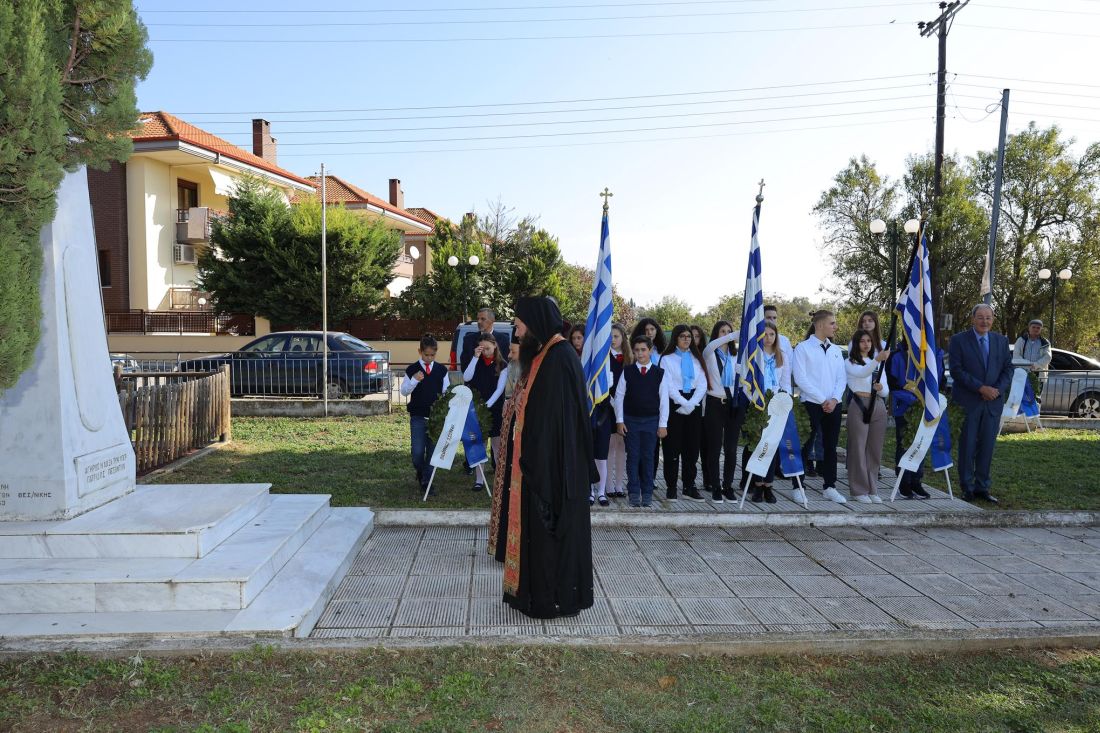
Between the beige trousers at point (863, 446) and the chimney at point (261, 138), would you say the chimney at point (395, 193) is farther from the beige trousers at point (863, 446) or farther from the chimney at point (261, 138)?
the beige trousers at point (863, 446)

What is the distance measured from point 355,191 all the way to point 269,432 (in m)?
29.9

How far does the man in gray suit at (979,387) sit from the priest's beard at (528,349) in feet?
19.2

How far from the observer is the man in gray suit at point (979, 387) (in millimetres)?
8539

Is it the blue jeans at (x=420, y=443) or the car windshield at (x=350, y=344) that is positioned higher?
the car windshield at (x=350, y=344)

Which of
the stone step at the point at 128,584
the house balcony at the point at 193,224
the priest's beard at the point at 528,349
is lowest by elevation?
the stone step at the point at 128,584

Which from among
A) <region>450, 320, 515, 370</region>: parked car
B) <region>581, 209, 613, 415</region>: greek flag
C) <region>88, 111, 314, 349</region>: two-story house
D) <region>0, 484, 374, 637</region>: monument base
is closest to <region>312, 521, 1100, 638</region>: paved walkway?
<region>0, 484, 374, 637</region>: monument base

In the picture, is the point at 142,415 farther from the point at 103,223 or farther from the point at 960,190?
the point at 960,190

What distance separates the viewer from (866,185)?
119 feet

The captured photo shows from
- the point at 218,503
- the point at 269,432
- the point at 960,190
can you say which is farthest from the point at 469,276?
the point at 218,503

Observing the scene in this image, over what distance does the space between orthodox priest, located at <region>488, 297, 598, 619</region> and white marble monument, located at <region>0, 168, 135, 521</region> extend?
3276 mm

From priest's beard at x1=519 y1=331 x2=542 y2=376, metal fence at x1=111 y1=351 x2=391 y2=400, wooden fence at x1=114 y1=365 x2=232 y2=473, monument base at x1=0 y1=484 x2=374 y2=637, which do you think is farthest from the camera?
metal fence at x1=111 y1=351 x2=391 y2=400

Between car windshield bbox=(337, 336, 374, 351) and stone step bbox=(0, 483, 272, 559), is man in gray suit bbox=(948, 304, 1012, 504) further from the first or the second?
car windshield bbox=(337, 336, 374, 351)

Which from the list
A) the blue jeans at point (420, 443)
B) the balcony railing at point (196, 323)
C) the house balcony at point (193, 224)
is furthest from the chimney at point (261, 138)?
the blue jeans at point (420, 443)

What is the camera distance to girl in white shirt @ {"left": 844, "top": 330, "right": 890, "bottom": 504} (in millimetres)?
8422
